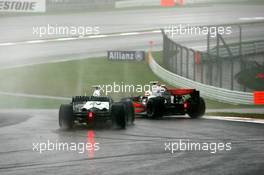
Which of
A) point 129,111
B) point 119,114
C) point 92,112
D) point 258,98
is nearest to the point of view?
point 119,114

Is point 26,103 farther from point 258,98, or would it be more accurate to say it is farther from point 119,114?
point 119,114

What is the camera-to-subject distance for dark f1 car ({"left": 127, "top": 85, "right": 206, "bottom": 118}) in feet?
79.7

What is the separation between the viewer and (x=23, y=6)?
5219cm

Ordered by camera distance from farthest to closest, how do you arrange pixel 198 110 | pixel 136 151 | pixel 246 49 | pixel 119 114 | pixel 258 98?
pixel 246 49, pixel 258 98, pixel 198 110, pixel 119 114, pixel 136 151

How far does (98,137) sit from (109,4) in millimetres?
39217

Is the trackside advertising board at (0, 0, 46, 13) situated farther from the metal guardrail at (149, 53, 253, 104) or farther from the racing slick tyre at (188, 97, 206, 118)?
the racing slick tyre at (188, 97, 206, 118)

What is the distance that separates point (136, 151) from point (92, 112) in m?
5.71

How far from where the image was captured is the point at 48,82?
4197 cm

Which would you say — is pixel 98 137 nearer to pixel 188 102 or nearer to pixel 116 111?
pixel 116 111

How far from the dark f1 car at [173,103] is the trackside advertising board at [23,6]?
26.4 meters

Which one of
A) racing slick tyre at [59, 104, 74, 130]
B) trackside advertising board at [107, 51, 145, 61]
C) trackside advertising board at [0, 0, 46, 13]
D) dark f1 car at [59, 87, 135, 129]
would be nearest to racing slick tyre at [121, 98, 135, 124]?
dark f1 car at [59, 87, 135, 129]

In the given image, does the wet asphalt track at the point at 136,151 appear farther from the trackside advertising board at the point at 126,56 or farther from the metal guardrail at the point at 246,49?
the trackside advertising board at the point at 126,56

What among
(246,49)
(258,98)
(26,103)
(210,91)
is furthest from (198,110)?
(246,49)

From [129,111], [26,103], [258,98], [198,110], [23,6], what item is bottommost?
[26,103]
